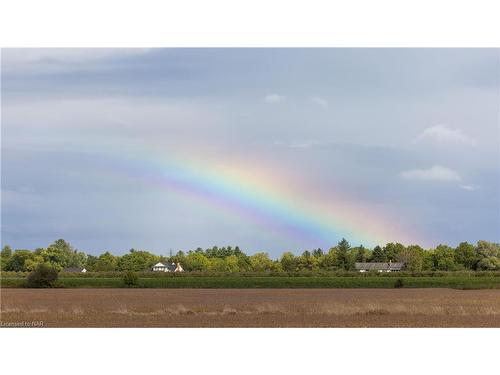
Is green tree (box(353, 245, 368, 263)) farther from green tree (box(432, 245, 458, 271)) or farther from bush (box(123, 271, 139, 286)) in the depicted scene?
bush (box(123, 271, 139, 286))

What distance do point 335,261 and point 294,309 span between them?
7020 centimetres

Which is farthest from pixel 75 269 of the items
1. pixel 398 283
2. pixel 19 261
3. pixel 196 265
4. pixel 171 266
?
pixel 196 265

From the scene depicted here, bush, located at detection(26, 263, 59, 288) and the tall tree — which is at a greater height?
the tall tree

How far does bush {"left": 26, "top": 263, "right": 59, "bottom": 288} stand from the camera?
6494 cm

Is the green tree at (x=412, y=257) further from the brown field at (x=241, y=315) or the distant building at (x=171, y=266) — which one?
the brown field at (x=241, y=315)

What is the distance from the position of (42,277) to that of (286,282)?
2183 cm

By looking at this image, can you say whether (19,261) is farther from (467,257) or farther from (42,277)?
(467,257)

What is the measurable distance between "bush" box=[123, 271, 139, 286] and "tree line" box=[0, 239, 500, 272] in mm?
7433

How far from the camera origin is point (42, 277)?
66.6 meters

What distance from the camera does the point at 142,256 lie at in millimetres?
94625

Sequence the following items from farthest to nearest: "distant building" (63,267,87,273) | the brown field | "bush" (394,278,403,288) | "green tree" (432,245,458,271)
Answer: "green tree" (432,245,458,271), "distant building" (63,267,87,273), "bush" (394,278,403,288), the brown field
